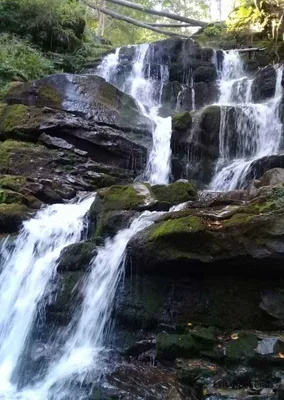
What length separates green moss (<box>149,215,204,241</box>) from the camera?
18.5 feet

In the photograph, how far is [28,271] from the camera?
24.2 feet

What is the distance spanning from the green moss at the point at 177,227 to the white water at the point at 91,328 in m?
0.61

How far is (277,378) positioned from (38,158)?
25.6 feet

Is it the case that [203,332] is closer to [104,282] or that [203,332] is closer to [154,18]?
[104,282]

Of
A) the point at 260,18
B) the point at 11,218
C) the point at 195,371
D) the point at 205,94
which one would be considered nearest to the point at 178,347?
the point at 195,371

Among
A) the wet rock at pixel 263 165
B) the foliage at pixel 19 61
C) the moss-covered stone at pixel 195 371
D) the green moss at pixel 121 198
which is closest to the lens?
the moss-covered stone at pixel 195 371

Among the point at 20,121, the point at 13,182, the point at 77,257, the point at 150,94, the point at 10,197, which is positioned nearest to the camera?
the point at 77,257

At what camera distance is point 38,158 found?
1080 cm

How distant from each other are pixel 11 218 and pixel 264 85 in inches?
328

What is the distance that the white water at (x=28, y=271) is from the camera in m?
6.27

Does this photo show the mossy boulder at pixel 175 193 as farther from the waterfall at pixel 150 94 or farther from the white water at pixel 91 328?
the waterfall at pixel 150 94

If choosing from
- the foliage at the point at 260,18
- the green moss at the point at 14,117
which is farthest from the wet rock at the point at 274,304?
the foliage at the point at 260,18

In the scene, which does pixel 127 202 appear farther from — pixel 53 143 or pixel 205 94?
pixel 205 94

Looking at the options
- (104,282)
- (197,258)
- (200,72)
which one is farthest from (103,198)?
(200,72)
